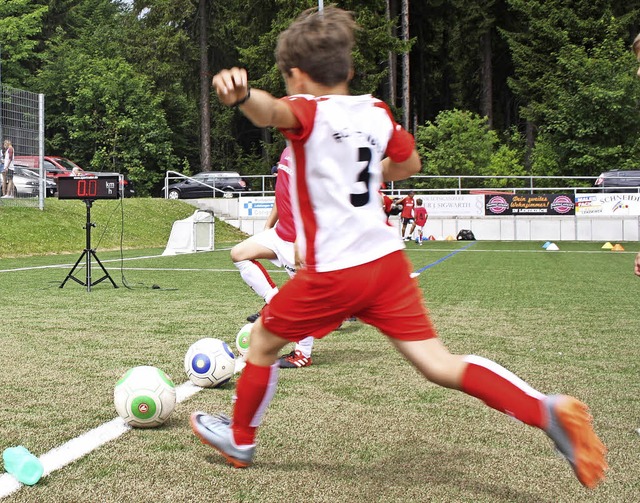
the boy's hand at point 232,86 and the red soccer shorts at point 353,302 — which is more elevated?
the boy's hand at point 232,86

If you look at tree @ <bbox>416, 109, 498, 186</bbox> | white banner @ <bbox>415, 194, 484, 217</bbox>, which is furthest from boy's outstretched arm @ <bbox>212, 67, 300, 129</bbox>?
tree @ <bbox>416, 109, 498, 186</bbox>

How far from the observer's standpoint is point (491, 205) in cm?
3222

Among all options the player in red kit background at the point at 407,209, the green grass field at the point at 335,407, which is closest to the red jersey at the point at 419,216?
the player in red kit background at the point at 407,209

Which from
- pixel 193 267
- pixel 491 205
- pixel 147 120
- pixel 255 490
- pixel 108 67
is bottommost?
pixel 255 490

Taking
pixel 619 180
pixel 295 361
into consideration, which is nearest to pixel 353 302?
pixel 295 361

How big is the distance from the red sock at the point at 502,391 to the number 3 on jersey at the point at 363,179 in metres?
0.73

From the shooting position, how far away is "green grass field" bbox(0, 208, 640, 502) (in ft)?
10.0

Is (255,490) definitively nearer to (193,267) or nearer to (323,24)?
(323,24)

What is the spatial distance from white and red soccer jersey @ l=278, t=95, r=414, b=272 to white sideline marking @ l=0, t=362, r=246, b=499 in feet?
4.62

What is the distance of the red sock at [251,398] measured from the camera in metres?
3.17

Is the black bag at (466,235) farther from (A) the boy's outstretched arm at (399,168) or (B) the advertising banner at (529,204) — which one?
(A) the boy's outstretched arm at (399,168)

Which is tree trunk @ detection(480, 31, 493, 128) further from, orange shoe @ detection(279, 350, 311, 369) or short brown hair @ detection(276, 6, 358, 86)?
short brown hair @ detection(276, 6, 358, 86)

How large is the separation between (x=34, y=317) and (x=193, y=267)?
25.4ft

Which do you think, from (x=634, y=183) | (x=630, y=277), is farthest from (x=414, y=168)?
(x=634, y=183)
